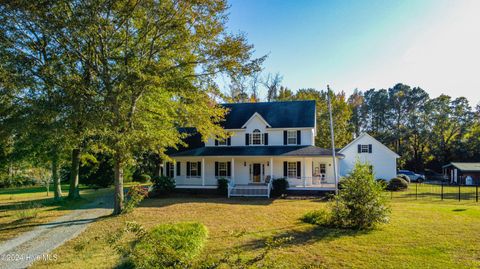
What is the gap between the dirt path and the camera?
26.1ft

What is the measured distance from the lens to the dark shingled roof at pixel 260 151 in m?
22.1

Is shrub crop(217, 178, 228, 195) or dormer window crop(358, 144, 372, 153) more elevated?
dormer window crop(358, 144, 372, 153)

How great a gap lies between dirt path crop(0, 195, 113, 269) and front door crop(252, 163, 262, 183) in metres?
13.0

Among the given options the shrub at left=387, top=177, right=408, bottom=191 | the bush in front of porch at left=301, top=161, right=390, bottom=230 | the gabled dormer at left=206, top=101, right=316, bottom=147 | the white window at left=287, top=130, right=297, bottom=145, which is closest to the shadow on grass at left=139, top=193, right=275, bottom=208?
the gabled dormer at left=206, top=101, right=316, bottom=147

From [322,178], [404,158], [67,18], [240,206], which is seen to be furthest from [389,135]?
[67,18]

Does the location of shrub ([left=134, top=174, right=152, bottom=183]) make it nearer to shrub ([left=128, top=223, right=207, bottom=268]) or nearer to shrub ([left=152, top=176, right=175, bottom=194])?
shrub ([left=152, top=176, right=175, bottom=194])

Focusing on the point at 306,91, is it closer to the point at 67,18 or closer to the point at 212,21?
the point at 212,21

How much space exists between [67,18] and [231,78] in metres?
7.90

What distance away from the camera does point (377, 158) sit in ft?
101

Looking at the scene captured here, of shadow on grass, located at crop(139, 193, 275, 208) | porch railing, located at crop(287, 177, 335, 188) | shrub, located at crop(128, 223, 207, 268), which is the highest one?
shrub, located at crop(128, 223, 207, 268)

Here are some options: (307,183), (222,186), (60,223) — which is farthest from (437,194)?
(60,223)

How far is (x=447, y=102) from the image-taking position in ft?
157

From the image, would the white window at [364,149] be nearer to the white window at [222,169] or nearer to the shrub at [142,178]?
the white window at [222,169]

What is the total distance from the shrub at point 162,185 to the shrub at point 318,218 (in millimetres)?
12830
